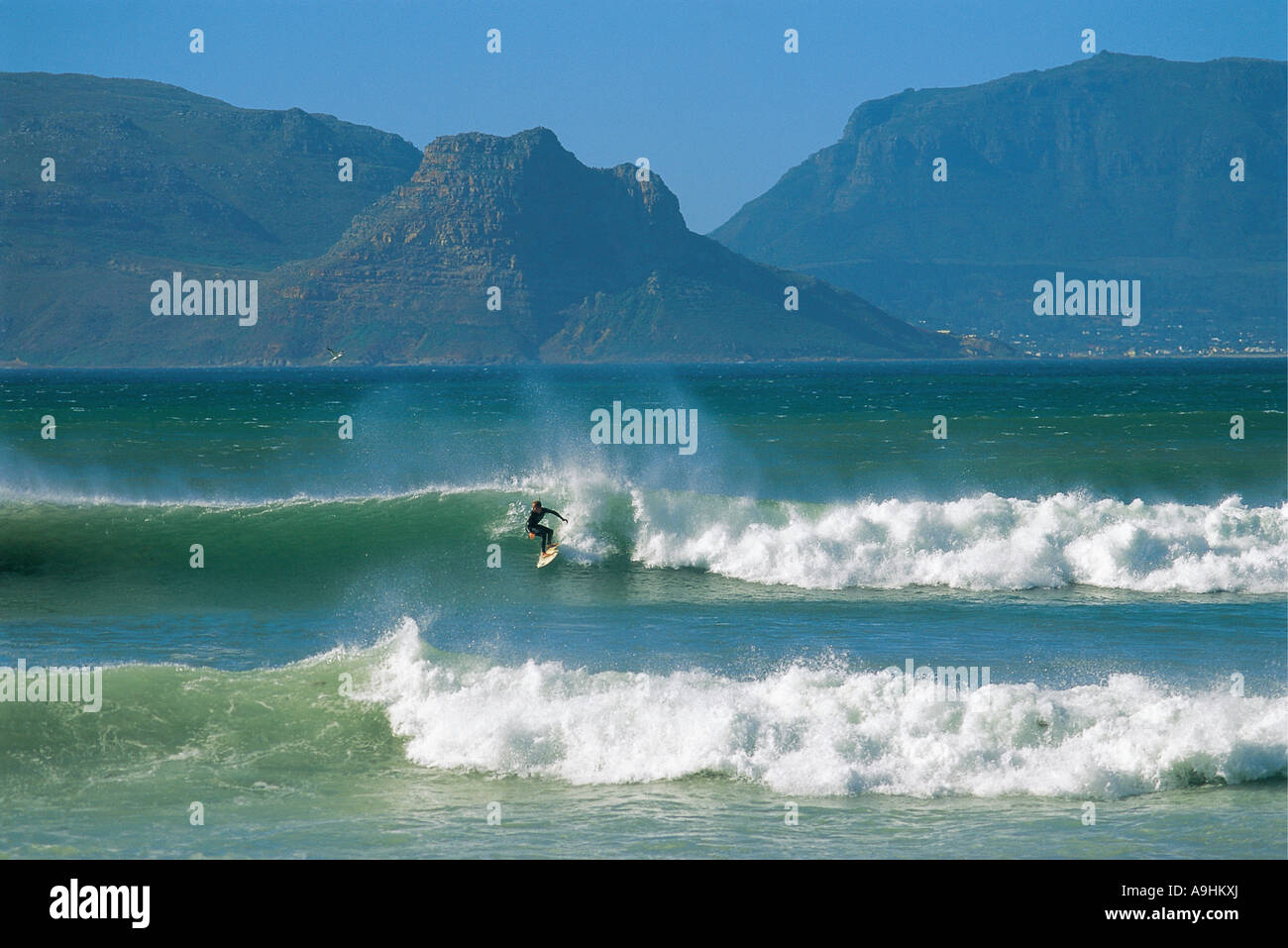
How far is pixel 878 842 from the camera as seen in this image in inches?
410

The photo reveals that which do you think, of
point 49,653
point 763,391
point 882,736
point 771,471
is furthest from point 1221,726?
point 763,391

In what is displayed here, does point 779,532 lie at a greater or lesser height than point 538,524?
lesser

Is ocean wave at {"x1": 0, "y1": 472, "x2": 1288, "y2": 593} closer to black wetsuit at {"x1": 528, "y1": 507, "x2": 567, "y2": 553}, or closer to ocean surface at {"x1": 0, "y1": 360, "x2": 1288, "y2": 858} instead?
ocean surface at {"x1": 0, "y1": 360, "x2": 1288, "y2": 858}

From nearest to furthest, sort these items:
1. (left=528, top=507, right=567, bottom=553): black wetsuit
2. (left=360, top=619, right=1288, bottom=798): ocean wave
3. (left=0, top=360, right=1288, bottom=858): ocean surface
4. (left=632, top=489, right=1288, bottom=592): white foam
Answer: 1. (left=0, top=360, right=1288, bottom=858): ocean surface
2. (left=360, top=619, right=1288, bottom=798): ocean wave
3. (left=528, top=507, right=567, bottom=553): black wetsuit
4. (left=632, top=489, right=1288, bottom=592): white foam

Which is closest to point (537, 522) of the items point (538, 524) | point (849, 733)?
point (538, 524)

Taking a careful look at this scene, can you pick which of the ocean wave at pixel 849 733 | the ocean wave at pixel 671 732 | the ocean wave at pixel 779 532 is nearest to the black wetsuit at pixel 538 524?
the ocean wave at pixel 779 532

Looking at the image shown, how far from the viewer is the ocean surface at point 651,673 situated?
11.0 meters

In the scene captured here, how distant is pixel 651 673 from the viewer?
15.0 metres

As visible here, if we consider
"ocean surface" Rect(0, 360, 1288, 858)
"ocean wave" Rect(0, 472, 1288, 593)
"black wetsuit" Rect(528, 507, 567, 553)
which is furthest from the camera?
"ocean wave" Rect(0, 472, 1288, 593)

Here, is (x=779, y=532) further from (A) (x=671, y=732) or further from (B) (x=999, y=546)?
(A) (x=671, y=732)

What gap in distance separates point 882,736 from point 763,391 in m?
98.1

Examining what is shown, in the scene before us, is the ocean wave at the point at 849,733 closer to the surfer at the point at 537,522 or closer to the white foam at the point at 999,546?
the surfer at the point at 537,522

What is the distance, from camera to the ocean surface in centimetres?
1104

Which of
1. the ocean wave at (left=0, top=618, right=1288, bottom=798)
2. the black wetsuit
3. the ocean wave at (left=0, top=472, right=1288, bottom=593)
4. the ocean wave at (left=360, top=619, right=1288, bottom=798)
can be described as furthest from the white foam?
the ocean wave at (left=360, top=619, right=1288, bottom=798)
